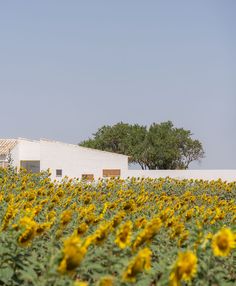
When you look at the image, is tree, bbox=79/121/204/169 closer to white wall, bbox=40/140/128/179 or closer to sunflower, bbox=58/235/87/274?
white wall, bbox=40/140/128/179

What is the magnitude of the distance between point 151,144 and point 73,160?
23.8 metres

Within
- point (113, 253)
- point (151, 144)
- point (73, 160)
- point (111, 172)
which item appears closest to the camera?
point (113, 253)

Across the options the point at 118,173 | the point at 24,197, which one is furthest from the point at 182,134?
the point at 24,197

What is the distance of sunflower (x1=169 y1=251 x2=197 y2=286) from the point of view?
4.01 metres

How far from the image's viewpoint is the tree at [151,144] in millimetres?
66625

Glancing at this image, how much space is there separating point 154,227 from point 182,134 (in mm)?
64548

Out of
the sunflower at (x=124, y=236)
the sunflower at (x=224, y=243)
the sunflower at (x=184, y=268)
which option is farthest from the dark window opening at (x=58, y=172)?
the sunflower at (x=184, y=268)

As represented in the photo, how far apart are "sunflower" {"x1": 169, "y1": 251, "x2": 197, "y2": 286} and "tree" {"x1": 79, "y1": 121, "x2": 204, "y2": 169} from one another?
61516 mm

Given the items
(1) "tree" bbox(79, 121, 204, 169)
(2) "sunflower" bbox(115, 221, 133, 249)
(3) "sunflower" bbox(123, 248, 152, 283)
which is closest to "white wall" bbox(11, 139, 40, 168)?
(1) "tree" bbox(79, 121, 204, 169)

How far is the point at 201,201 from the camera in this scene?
48.0ft

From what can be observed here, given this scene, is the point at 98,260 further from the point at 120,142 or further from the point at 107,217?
the point at 120,142

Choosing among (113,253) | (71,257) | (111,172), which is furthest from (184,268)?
(111,172)

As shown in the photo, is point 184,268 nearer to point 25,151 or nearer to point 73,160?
point 73,160

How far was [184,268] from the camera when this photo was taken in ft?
13.1
